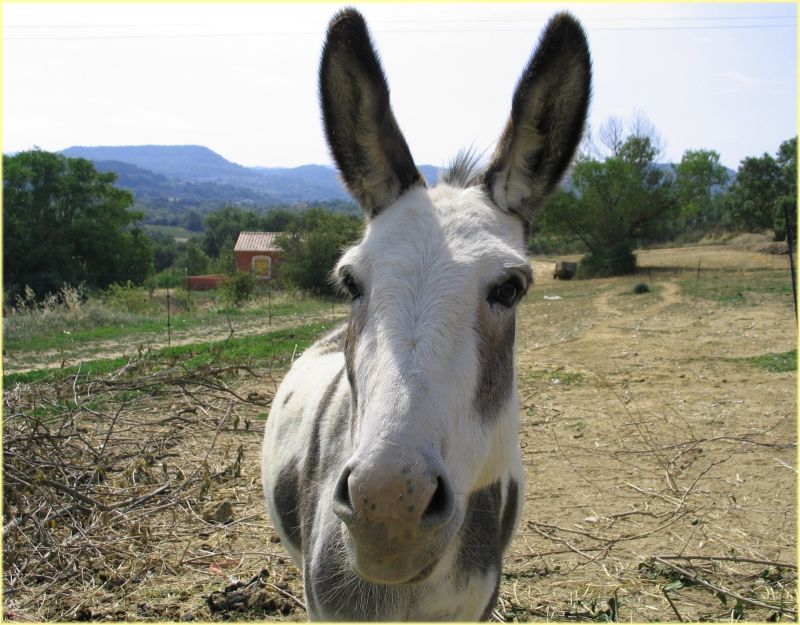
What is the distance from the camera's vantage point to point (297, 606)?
4645 mm

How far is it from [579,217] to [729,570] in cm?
3849

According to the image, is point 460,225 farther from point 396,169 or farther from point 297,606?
point 297,606

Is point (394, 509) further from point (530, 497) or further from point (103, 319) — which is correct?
point (103, 319)

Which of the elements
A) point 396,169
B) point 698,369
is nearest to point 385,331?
point 396,169

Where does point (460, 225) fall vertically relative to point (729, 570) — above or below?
above

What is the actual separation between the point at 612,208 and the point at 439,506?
42560mm

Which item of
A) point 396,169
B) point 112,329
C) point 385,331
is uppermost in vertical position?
point 396,169


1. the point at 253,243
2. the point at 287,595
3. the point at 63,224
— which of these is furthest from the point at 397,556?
the point at 253,243

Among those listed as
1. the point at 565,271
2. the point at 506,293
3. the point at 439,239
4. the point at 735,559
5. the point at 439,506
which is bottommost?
the point at 735,559

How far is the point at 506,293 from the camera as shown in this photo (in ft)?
8.51

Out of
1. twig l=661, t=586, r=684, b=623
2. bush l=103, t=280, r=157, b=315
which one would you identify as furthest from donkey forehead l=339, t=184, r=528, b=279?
bush l=103, t=280, r=157, b=315

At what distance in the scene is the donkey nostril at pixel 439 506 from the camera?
1.97 m

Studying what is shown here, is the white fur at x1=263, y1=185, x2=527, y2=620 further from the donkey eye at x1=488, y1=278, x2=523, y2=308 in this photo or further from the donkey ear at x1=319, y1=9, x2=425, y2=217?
the donkey ear at x1=319, y1=9, x2=425, y2=217

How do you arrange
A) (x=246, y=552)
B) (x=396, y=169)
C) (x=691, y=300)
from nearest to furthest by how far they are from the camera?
(x=396, y=169), (x=246, y=552), (x=691, y=300)
